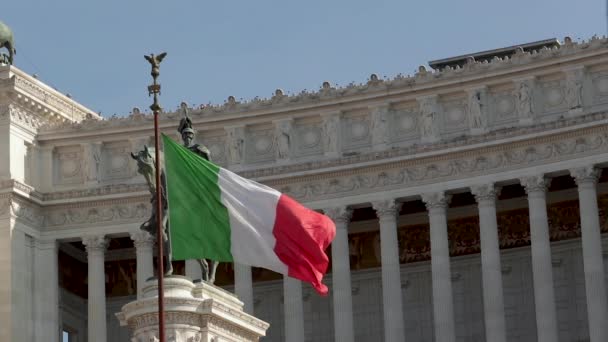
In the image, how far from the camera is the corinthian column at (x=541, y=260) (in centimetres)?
6169

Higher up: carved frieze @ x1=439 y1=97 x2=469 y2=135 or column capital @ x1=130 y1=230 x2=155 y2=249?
carved frieze @ x1=439 y1=97 x2=469 y2=135

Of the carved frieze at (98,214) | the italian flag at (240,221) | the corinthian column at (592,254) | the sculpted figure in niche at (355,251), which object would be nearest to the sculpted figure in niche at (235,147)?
the carved frieze at (98,214)

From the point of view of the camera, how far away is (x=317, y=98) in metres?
67.4

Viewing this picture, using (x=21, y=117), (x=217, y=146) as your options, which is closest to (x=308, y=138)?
(x=217, y=146)

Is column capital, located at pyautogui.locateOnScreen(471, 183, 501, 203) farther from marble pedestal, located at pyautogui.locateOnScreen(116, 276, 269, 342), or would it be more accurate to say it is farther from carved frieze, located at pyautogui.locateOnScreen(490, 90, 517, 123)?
marble pedestal, located at pyautogui.locateOnScreen(116, 276, 269, 342)

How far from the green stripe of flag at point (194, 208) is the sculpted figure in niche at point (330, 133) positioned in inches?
908

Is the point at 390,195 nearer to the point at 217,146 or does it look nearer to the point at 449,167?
the point at 449,167

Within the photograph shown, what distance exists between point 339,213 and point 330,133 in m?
3.13

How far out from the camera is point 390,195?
214ft

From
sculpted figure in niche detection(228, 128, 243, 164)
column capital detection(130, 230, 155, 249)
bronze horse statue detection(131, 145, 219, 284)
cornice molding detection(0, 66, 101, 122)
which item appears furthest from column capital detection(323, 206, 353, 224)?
bronze horse statue detection(131, 145, 219, 284)

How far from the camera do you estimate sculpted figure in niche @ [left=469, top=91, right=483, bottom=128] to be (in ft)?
214

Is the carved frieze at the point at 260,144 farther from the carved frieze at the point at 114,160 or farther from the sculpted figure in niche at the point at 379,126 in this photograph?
the carved frieze at the point at 114,160

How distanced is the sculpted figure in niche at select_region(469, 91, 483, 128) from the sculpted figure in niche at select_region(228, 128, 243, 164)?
27.3 ft

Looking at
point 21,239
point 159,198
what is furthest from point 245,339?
point 21,239
